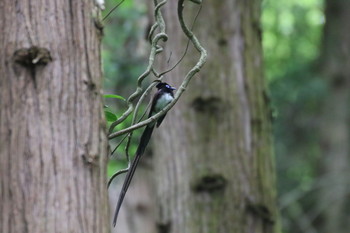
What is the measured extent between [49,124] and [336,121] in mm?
10831

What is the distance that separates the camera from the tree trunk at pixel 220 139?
5117mm

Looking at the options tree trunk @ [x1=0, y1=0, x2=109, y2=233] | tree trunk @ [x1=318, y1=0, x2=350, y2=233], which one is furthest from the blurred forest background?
tree trunk @ [x1=0, y1=0, x2=109, y2=233]

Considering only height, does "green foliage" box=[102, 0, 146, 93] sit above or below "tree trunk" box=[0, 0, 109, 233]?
above

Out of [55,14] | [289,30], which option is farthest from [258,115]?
[289,30]

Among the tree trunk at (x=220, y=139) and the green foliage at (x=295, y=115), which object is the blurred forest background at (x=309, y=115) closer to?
the green foliage at (x=295, y=115)

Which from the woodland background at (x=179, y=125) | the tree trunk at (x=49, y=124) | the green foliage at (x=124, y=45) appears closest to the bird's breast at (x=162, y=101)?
the woodland background at (x=179, y=125)

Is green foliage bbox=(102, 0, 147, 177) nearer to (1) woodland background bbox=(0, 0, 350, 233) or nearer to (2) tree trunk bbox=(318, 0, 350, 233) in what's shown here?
(1) woodland background bbox=(0, 0, 350, 233)

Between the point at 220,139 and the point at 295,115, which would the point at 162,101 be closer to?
the point at 220,139

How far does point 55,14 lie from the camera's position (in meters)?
2.38

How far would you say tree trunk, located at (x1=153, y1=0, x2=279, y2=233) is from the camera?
16.8 ft

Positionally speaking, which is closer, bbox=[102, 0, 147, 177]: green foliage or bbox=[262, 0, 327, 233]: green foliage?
bbox=[102, 0, 147, 177]: green foliage

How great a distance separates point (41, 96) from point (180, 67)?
3.24 meters

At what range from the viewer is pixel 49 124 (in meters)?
2.24

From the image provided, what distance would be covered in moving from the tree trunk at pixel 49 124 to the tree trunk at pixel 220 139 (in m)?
2.86
